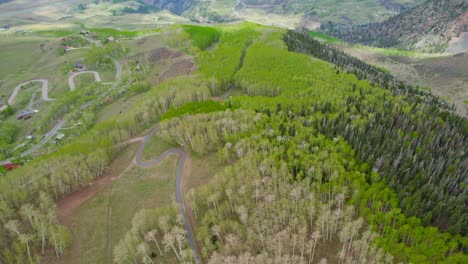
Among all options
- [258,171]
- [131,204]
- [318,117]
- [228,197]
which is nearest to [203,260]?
[228,197]

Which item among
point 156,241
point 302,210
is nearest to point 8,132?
point 156,241

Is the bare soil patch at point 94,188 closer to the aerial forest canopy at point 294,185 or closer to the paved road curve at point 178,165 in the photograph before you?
the aerial forest canopy at point 294,185

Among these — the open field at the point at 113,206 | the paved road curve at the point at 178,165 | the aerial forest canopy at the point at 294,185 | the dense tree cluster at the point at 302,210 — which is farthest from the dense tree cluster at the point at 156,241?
the open field at the point at 113,206

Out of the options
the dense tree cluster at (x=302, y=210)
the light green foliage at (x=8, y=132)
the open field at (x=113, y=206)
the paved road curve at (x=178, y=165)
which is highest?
the dense tree cluster at (x=302, y=210)

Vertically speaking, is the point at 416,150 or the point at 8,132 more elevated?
the point at 416,150

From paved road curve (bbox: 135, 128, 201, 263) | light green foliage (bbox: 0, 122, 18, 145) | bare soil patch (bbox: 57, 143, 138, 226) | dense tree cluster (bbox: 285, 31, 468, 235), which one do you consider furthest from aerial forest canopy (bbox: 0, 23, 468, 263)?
light green foliage (bbox: 0, 122, 18, 145)

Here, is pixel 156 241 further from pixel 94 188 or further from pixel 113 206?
pixel 94 188

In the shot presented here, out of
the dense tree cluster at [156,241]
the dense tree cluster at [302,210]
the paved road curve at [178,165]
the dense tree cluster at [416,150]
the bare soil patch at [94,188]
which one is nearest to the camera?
the dense tree cluster at [302,210]

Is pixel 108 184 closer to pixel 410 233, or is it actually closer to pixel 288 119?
pixel 288 119
